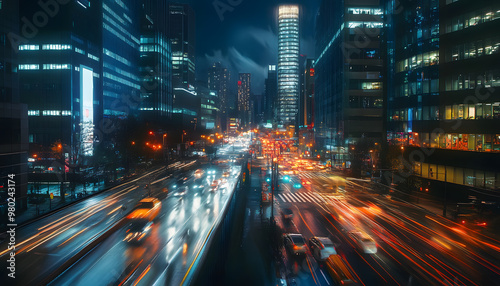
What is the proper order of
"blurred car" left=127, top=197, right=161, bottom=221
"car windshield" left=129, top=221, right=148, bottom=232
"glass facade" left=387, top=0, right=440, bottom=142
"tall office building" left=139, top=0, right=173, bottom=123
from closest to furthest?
1. "car windshield" left=129, top=221, right=148, bottom=232
2. "blurred car" left=127, top=197, right=161, bottom=221
3. "glass facade" left=387, top=0, right=440, bottom=142
4. "tall office building" left=139, top=0, right=173, bottom=123

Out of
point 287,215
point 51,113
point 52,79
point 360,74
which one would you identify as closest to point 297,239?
point 287,215

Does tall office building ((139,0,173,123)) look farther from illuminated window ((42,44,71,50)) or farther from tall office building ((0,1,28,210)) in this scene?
tall office building ((0,1,28,210))

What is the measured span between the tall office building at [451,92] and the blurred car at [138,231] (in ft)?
91.0

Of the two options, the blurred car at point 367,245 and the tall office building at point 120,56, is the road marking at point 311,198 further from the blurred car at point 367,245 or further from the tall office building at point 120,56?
the tall office building at point 120,56

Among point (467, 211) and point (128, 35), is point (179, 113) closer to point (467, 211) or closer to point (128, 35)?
point (128, 35)

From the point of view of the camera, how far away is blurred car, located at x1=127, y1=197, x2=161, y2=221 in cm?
2715

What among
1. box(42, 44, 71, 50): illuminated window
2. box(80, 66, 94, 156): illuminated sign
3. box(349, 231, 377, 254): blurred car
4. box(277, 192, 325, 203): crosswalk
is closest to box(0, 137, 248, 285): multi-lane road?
box(277, 192, 325, 203): crosswalk

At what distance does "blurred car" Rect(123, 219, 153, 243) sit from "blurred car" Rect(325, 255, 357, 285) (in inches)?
495

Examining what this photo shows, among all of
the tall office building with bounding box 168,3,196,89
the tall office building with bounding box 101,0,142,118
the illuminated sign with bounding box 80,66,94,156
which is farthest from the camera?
the tall office building with bounding box 168,3,196,89

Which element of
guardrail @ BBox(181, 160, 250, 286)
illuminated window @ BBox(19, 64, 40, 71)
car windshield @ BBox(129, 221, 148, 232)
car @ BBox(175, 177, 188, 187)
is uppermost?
illuminated window @ BBox(19, 64, 40, 71)

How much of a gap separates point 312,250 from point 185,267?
878 centimetres

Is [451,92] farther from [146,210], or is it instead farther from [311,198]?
[146,210]

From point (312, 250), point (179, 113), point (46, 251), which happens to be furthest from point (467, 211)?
point (179, 113)

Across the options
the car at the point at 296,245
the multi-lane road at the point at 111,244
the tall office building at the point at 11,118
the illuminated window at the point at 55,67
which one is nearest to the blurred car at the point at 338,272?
the car at the point at 296,245
